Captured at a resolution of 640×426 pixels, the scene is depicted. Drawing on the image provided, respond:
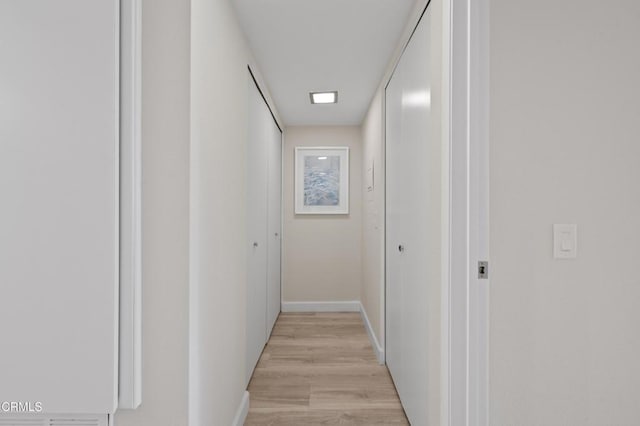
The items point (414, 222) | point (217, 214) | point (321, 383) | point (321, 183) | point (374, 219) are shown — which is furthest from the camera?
point (321, 183)

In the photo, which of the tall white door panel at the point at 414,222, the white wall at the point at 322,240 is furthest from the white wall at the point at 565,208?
the white wall at the point at 322,240

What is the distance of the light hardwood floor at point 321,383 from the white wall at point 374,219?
0.31m

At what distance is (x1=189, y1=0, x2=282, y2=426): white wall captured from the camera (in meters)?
1.32

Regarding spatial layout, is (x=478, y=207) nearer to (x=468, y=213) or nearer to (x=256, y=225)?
(x=468, y=213)

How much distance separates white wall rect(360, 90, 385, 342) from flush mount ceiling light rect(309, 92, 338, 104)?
38 centimetres

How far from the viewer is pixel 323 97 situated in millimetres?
3426

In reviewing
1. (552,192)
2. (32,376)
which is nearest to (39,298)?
(32,376)

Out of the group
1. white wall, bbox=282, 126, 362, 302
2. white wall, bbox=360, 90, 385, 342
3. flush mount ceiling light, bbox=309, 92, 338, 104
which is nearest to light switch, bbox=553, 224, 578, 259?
white wall, bbox=360, 90, 385, 342

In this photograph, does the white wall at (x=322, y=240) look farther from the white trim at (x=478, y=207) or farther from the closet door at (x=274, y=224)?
the white trim at (x=478, y=207)

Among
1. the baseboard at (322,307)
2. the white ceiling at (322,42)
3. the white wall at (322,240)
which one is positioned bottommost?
the baseboard at (322,307)

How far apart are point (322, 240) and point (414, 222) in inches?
103

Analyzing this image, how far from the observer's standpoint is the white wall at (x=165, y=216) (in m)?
1.25

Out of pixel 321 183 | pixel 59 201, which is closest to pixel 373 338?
pixel 321 183

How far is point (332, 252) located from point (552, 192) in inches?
131
